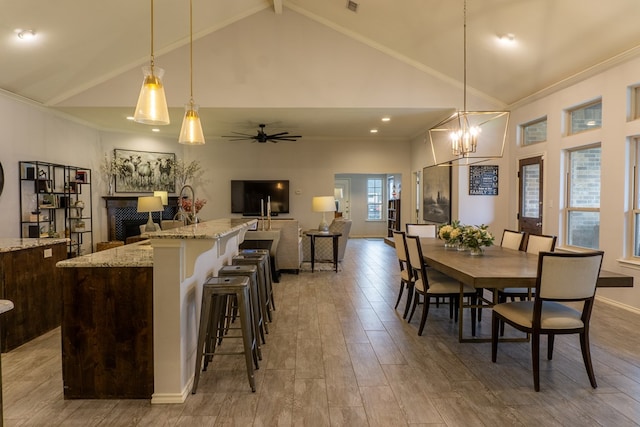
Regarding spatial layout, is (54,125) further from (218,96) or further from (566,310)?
(566,310)

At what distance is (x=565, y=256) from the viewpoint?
93.0 inches

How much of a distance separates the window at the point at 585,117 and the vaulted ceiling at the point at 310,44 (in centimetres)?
43

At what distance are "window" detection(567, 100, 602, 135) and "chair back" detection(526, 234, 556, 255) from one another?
6.61ft

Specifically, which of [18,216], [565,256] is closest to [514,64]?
[565,256]

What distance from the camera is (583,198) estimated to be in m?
5.02

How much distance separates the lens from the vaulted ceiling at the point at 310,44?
4164 mm

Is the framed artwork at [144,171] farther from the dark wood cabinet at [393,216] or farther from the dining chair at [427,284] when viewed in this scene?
the dining chair at [427,284]

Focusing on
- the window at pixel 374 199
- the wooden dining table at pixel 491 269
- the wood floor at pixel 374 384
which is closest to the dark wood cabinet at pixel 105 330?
the wood floor at pixel 374 384

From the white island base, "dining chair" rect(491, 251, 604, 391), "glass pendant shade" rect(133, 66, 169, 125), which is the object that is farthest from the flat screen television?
"dining chair" rect(491, 251, 604, 391)

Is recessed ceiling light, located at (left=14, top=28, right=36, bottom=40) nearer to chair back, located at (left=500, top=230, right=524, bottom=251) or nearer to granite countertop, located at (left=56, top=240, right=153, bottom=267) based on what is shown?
granite countertop, located at (left=56, top=240, right=153, bottom=267)

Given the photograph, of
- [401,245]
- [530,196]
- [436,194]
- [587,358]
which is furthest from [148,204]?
[530,196]

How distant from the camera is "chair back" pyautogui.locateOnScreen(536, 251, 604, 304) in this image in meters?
2.38

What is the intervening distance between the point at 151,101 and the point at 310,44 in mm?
4621

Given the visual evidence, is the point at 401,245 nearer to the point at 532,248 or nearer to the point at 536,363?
the point at 532,248
